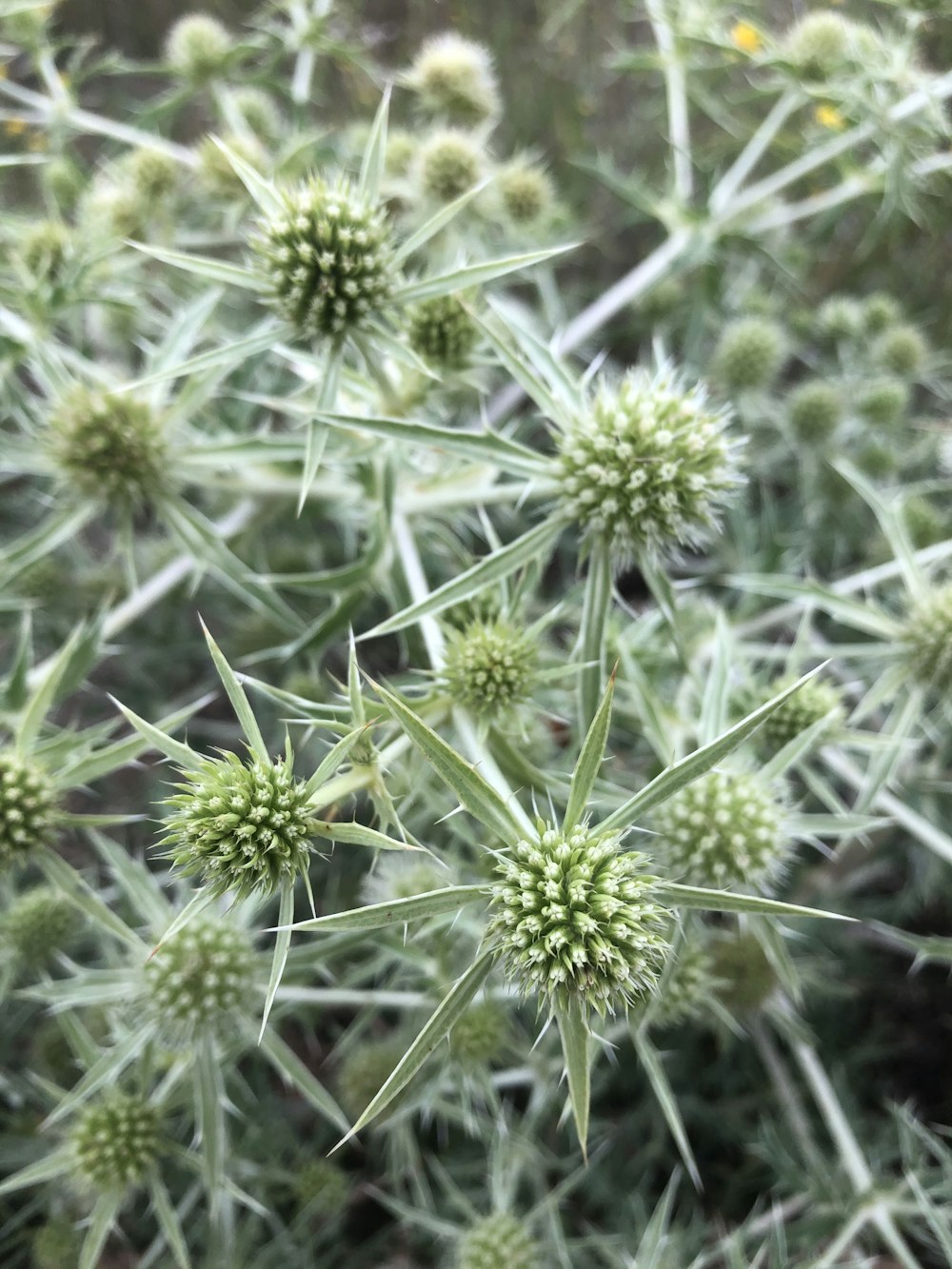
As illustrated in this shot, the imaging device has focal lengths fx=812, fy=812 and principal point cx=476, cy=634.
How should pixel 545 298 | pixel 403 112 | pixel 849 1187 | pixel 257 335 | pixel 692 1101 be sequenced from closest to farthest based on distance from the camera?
pixel 257 335 → pixel 849 1187 → pixel 692 1101 → pixel 545 298 → pixel 403 112

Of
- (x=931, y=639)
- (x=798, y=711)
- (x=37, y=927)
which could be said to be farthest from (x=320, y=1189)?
(x=931, y=639)

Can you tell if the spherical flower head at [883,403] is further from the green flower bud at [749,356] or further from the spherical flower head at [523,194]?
the spherical flower head at [523,194]

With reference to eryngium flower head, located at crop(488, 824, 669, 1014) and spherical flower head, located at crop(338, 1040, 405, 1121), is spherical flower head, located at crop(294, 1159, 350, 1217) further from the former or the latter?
eryngium flower head, located at crop(488, 824, 669, 1014)

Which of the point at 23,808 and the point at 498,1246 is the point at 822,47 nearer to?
the point at 23,808

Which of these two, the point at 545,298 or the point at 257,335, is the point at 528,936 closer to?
the point at 257,335

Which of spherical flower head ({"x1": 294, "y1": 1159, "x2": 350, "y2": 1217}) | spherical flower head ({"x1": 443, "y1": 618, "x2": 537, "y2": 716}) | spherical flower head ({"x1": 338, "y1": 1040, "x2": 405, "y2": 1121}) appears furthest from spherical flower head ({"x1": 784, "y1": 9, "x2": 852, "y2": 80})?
spherical flower head ({"x1": 294, "y1": 1159, "x2": 350, "y2": 1217})

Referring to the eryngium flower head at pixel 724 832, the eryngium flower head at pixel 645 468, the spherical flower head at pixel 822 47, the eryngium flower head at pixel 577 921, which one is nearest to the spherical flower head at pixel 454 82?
the spherical flower head at pixel 822 47

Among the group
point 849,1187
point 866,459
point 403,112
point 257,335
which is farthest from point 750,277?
point 849,1187
